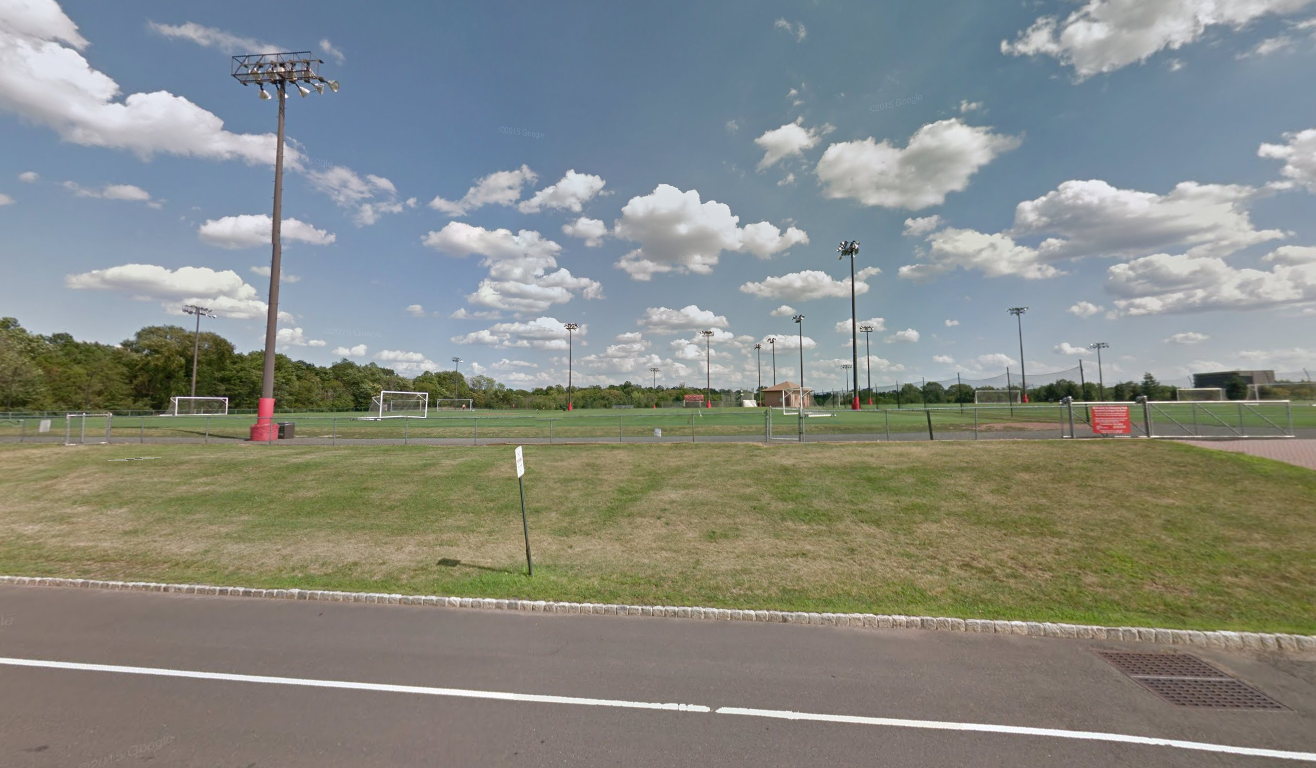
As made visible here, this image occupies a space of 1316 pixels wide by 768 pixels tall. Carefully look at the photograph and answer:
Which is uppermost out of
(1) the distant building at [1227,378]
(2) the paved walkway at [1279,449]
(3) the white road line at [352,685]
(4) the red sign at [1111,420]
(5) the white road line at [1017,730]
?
(1) the distant building at [1227,378]

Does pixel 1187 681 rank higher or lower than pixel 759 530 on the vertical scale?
lower

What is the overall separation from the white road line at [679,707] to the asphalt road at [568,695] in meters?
0.04

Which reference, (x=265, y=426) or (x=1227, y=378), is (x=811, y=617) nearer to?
(x=265, y=426)

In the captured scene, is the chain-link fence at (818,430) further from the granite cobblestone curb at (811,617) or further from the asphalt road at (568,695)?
the asphalt road at (568,695)

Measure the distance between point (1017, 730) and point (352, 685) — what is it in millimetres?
6320

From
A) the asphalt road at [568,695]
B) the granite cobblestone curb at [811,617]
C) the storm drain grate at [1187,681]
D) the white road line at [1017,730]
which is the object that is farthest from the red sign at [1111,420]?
the white road line at [1017,730]

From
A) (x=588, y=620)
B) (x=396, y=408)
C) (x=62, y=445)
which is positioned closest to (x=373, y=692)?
(x=588, y=620)

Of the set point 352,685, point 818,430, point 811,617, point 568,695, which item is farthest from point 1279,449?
point 352,685

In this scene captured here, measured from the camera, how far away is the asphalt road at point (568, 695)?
400 cm

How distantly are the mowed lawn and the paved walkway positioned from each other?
128cm

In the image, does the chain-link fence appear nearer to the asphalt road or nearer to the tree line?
the asphalt road

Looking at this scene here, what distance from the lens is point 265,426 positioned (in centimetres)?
2378

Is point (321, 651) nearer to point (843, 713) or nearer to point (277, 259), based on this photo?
point (843, 713)

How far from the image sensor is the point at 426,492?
13836 mm
